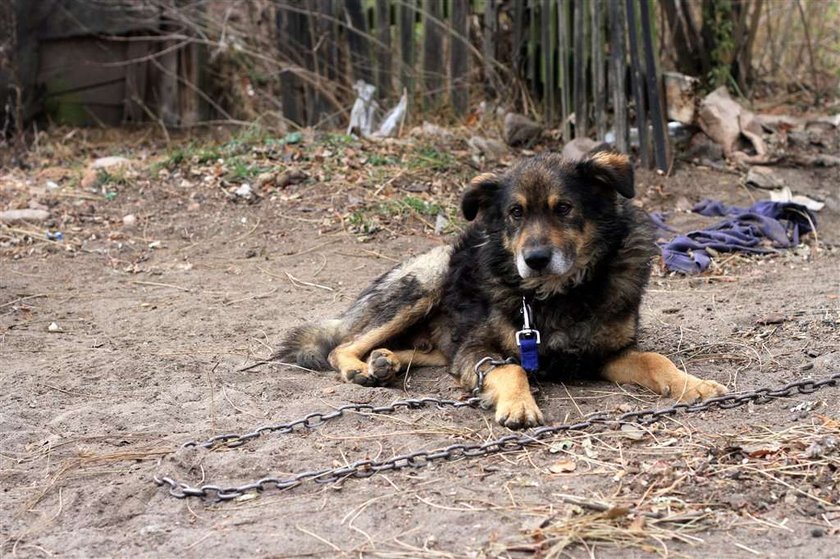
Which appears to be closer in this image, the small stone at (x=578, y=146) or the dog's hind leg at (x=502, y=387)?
the dog's hind leg at (x=502, y=387)

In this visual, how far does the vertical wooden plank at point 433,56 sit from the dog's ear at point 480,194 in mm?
6087

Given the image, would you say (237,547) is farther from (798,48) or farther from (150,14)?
(798,48)

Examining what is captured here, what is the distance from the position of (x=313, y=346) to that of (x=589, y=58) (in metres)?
5.45

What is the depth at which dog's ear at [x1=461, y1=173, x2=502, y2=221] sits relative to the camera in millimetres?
5594

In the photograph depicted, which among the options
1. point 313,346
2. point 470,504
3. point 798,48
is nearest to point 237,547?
point 470,504

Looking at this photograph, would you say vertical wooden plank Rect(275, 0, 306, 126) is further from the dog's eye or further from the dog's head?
the dog's eye

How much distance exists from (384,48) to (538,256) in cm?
709

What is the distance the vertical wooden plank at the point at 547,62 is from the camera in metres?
10.7

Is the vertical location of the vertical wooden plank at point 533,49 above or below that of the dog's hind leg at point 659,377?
above

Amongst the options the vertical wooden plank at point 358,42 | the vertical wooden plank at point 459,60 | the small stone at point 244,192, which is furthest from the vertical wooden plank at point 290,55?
the small stone at point 244,192

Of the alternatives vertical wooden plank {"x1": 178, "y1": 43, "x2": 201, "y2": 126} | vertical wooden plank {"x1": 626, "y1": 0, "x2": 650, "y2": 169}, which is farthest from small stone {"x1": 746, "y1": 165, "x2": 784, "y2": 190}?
vertical wooden plank {"x1": 178, "y1": 43, "x2": 201, "y2": 126}

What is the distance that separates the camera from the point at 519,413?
4.72 meters

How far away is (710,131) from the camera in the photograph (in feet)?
34.8

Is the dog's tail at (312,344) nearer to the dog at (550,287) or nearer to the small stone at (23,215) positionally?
the dog at (550,287)
